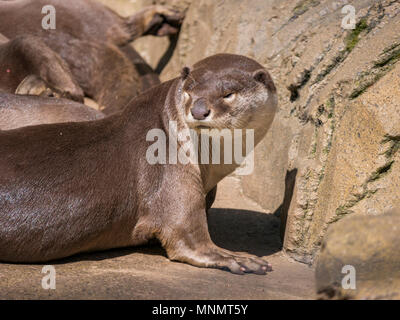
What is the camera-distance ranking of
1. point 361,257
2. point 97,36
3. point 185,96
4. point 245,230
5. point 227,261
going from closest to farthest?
point 361,257, point 227,261, point 185,96, point 245,230, point 97,36

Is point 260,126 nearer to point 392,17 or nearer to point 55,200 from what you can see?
point 392,17

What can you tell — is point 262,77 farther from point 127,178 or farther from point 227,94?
point 127,178

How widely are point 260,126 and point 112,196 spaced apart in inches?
40.2

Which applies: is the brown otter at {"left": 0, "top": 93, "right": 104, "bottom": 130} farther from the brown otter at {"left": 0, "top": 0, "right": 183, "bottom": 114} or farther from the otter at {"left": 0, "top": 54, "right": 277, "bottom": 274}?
the brown otter at {"left": 0, "top": 0, "right": 183, "bottom": 114}

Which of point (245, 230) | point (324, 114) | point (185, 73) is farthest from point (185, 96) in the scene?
point (245, 230)

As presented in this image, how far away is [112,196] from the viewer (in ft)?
12.5

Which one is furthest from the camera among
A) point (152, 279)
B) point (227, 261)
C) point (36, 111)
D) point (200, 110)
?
point (36, 111)

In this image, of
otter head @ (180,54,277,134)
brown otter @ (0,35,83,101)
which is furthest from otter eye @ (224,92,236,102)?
brown otter @ (0,35,83,101)

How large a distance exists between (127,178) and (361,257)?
162 centimetres

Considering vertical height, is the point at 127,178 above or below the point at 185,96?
below

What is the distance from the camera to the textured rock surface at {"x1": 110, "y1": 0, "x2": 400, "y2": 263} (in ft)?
11.7

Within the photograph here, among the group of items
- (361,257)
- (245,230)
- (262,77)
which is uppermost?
(262,77)

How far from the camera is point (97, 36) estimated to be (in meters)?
7.03

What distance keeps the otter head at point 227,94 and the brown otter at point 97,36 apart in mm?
2418
